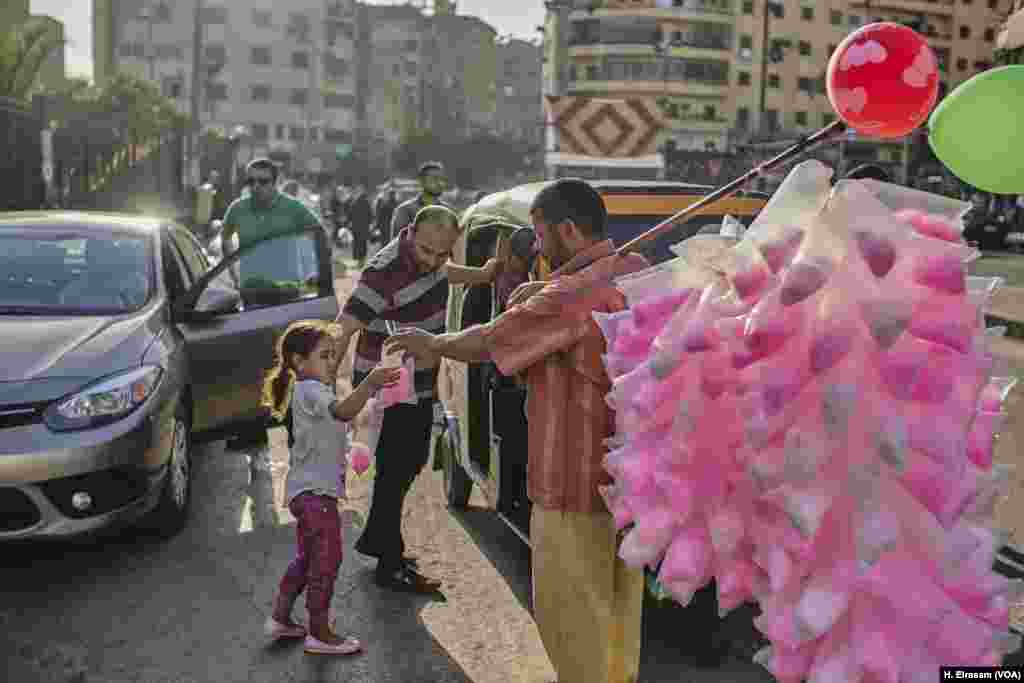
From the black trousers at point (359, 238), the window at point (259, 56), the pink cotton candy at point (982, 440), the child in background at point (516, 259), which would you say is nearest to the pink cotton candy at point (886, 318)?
the pink cotton candy at point (982, 440)

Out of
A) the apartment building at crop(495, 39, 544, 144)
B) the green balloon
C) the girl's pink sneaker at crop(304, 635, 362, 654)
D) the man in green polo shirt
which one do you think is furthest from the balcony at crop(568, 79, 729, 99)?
the green balloon

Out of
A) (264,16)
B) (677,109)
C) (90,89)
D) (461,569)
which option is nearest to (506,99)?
(264,16)

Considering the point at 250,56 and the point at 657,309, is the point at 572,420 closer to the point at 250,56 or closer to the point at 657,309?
the point at 657,309

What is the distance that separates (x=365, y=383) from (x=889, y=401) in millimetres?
2162

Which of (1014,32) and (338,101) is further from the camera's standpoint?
(338,101)

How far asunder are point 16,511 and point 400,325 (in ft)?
6.12

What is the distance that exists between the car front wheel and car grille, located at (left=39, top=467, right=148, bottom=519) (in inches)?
14.3

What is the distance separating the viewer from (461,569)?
5.91 m

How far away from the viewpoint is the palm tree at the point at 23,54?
23312 millimetres

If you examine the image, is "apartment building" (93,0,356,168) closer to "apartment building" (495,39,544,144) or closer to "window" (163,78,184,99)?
A: "window" (163,78,184,99)

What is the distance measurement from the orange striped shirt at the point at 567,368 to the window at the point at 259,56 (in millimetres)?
107791

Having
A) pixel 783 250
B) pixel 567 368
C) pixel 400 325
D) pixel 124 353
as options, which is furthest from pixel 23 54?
pixel 783 250

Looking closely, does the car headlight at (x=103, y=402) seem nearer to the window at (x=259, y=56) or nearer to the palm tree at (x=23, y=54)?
the palm tree at (x=23, y=54)

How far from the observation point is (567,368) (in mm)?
3602
